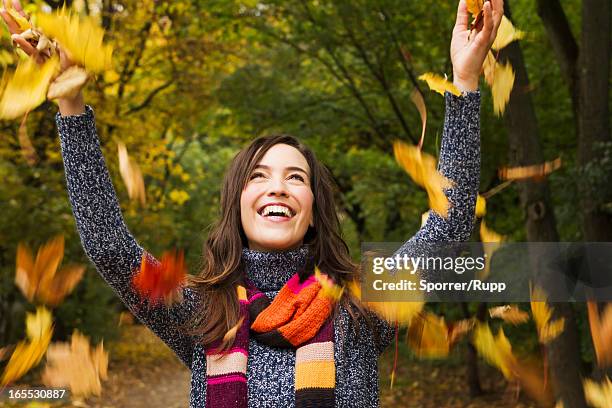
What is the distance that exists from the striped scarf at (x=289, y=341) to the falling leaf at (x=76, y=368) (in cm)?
46

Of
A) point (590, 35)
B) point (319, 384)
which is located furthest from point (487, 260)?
point (590, 35)

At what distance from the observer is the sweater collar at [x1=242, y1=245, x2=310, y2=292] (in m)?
2.23

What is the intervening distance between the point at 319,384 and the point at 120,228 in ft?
2.01

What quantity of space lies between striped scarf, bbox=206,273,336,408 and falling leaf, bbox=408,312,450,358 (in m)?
0.43

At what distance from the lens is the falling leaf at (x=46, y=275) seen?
2473 millimetres

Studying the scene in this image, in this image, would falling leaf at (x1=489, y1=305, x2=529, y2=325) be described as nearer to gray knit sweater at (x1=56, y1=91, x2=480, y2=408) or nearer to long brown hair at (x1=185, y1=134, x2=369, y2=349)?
gray knit sweater at (x1=56, y1=91, x2=480, y2=408)

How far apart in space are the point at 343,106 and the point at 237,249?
305 inches

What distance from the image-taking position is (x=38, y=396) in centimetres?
383

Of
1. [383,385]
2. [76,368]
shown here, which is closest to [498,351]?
[76,368]

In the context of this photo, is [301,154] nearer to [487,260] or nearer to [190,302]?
[190,302]

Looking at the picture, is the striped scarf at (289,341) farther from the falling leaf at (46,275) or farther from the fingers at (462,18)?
the fingers at (462,18)

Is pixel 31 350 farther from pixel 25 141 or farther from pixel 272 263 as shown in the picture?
pixel 272 263

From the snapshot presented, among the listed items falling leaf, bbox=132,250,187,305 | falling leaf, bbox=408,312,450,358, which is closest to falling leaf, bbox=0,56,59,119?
falling leaf, bbox=132,250,187,305

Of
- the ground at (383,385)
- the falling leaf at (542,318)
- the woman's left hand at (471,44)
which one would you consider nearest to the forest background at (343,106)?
the falling leaf at (542,318)
